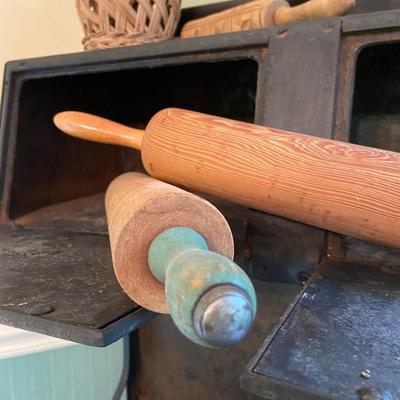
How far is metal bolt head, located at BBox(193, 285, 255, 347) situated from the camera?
221 mm

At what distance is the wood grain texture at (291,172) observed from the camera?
0.42 meters

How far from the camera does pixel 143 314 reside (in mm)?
400

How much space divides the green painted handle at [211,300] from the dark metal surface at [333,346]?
10 centimetres

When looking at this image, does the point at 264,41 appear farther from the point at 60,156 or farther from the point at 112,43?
the point at 60,156

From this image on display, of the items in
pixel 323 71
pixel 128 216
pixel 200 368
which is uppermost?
pixel 323 71

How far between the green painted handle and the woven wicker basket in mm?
553

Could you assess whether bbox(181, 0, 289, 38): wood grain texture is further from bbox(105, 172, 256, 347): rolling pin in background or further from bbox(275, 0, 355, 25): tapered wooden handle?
bbox(105, 172, 256, 347): rolling pin in background

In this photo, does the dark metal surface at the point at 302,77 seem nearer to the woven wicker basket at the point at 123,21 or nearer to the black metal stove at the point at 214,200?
the black metal stove at the point at 214,200

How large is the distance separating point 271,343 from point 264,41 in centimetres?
38

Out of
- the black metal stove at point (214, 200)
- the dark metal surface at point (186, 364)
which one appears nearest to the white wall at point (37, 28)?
the black metal stove at point (214, 200)

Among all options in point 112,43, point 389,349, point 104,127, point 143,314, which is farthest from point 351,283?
point 112,43

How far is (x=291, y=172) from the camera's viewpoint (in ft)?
1.46

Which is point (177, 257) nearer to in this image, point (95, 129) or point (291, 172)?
point (291, 172)

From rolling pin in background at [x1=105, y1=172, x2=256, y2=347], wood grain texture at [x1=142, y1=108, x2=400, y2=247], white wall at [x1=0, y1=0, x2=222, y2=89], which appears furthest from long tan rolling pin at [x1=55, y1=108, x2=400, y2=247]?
white wall at [x1=0, y1=0, x2=222, y2=89]
